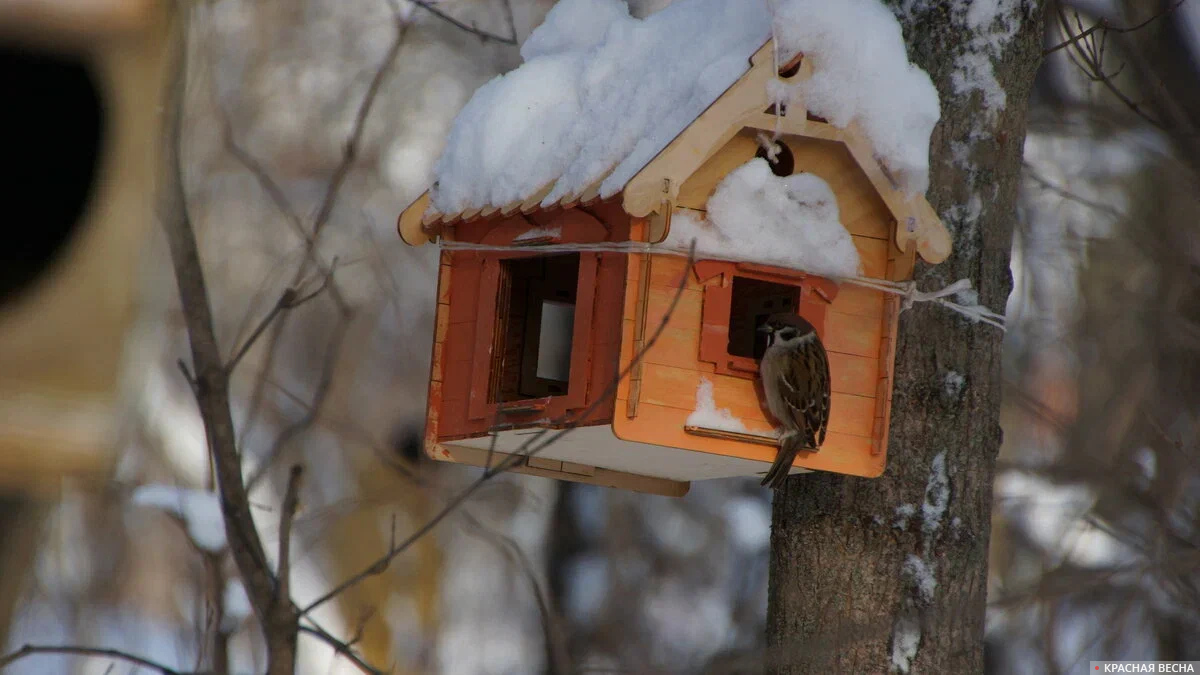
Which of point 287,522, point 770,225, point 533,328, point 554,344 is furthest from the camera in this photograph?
point 533,328

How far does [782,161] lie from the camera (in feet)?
8.57

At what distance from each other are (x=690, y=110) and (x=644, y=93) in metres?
0.20

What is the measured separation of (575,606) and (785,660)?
15.1 feet

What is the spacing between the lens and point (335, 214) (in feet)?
22.7

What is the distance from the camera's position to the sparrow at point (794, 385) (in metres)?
2.43

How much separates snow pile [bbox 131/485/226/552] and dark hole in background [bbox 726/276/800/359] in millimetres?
1156

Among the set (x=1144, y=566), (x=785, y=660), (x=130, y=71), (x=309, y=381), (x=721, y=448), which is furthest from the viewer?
(x=309, y=381)

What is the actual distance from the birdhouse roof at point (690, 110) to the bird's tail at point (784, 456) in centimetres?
45

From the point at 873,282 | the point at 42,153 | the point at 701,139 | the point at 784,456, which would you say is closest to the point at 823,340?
the point at 873,282

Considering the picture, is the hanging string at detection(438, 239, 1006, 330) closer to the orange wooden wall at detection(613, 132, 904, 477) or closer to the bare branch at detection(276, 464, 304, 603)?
the orange wooden wall at detection(613, 132, 904, 477)

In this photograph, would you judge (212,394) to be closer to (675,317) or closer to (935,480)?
(675,317)

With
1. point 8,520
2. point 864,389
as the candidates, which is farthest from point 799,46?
point 8,520

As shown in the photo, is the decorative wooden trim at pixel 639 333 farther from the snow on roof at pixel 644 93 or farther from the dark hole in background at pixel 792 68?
the dark hole in background at pixel 792 68

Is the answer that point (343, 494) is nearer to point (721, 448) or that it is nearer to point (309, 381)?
point (309, 381)
